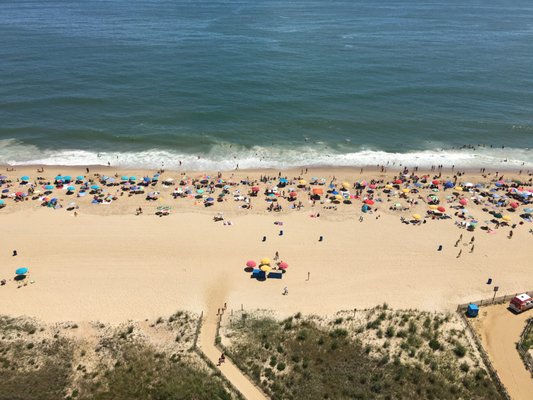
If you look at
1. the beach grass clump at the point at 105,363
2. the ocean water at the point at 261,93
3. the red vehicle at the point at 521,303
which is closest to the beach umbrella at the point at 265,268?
the beach grass clump at the point at 105,363

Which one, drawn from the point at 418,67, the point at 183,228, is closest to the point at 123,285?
the point at 183,228

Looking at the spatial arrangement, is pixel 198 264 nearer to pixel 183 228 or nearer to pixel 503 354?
pixel 183 228

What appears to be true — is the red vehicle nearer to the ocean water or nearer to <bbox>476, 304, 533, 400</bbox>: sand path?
<bbox>476, 304, 533, 400</bbox>: sand path

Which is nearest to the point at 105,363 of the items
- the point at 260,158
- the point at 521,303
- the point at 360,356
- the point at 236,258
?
the point at 236,258

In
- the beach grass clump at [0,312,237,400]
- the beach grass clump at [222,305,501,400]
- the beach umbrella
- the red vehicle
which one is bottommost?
the beach grass clump at [0,312,237,400]

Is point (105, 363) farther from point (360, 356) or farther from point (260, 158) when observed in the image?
point (260, 158)

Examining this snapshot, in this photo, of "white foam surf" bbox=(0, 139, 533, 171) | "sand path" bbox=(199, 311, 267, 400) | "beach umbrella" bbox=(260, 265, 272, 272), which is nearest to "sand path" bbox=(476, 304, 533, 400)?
"sand path" bbox=(199, 311, 267, 400)
